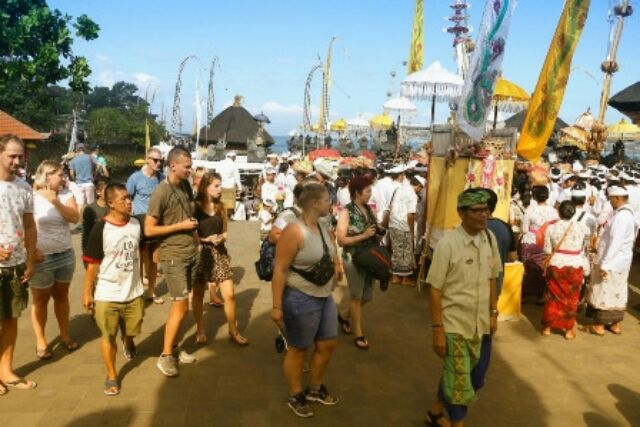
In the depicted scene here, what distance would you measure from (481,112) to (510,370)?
2905mm

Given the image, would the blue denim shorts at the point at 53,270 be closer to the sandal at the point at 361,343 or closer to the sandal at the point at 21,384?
the sandal at the point at 21,384

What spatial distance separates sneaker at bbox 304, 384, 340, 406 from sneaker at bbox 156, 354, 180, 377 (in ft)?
4.05

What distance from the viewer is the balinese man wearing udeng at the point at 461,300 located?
10.5 feet

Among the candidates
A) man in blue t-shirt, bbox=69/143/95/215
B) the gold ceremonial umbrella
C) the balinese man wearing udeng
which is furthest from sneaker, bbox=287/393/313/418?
the gold ceremonial umbrella

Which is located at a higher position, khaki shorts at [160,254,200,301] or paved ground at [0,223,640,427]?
khaki shorts at [160,254,200,301]

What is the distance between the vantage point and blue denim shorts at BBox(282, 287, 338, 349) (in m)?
3.56

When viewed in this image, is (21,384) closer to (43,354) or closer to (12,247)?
(43,354)

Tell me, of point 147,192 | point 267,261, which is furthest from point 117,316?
point 147,192

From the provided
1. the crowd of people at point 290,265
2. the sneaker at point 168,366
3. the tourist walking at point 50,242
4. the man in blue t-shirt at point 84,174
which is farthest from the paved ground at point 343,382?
the man in blue t-shirt at point 84,174

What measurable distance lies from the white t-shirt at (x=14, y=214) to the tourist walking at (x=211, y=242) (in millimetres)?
1461

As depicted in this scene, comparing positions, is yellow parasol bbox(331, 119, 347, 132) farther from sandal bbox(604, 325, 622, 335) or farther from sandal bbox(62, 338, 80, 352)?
sandal bbox(62, 338, 80, 352)

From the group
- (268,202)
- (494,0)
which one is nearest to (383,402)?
(494,0)

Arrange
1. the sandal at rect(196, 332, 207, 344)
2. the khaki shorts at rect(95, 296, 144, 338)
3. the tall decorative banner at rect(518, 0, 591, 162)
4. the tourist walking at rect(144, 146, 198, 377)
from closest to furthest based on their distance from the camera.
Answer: the khaki shorts at rect(95, 296, 144, 338) < the tourist walking at rect(144, 146, 198, 377) < the sandal at rect(196, 332, 207, 344) < the tall decorative banner at rect(518, 0, 591, 162)

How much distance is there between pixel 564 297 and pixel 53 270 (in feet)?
18.2
